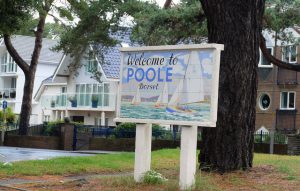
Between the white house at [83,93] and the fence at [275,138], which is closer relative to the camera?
the fence at [275,138]

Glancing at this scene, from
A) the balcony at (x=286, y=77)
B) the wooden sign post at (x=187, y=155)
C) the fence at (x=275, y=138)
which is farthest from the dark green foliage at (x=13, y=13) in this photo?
the balcony at (x=286, y=77)

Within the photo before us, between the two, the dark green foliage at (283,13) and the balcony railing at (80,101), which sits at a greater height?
the dark green foliage at (283,13)

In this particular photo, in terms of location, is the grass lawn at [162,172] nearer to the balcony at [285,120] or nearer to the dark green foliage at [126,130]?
the dark green foliage at [126,130]

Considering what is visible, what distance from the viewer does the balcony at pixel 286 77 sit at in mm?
41203

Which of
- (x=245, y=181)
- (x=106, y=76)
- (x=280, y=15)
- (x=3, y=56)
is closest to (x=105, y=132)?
(x=106, y=76)

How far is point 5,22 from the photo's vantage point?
16.6m

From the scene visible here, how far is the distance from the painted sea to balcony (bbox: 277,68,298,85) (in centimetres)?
3230

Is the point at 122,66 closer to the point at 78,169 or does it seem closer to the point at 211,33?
the point at 211,33

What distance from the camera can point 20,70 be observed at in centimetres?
7019

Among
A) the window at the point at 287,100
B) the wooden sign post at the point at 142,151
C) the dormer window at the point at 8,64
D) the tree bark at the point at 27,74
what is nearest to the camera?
the wooden sign post at the point at 142,151

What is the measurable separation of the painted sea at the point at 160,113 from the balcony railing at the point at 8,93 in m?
63.1

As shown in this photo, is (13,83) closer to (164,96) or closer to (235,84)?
(235,84)

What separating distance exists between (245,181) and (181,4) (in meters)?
16.1

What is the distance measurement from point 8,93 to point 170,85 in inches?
2550
